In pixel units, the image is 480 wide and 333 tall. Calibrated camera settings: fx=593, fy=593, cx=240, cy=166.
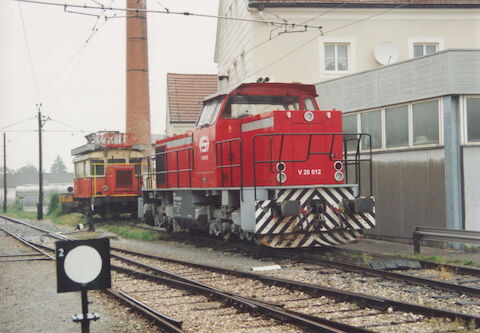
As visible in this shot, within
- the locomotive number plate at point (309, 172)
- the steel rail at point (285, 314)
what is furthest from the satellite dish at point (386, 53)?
the steel rail at point (285, 314)

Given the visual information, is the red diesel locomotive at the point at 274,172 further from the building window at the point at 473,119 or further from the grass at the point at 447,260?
the building window at the point at 473,119

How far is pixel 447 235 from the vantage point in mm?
10609

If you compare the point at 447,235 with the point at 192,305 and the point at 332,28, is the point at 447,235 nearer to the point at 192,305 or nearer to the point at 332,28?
the point at 192,305

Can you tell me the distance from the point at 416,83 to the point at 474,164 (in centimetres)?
216

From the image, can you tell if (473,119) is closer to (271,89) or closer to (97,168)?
(271,89)

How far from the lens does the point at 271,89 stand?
12.2m

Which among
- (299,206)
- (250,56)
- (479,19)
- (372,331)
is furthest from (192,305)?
(479,19)

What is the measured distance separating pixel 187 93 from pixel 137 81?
503 centimetres

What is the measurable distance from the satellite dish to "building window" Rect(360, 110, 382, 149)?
6.30 meters

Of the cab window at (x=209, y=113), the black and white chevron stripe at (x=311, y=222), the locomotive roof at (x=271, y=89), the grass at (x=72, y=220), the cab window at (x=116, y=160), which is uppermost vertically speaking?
the locomotive roof at (x=271, y=89)

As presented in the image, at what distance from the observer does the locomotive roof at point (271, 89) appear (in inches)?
472

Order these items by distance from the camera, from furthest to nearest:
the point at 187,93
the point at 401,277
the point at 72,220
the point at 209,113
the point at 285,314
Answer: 1. the point at 187,93
2. the point at 72,220
3. the point at 209,113
4. the point at 401,277
5. the point at 285,314

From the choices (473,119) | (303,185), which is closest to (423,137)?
(473,119)

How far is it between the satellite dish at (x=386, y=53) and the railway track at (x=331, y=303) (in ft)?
43.4
